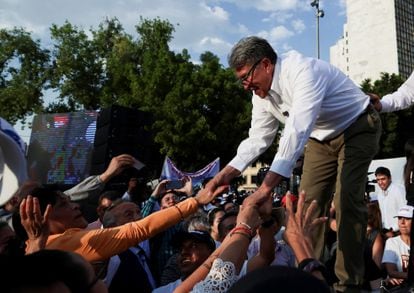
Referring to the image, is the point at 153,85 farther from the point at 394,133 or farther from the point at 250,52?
the point at 250,52

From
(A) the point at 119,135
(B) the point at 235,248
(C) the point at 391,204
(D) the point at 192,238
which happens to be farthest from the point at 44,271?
(C) the point at 391,204

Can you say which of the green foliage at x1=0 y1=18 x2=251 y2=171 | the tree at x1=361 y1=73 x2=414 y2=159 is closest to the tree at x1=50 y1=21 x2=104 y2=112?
the green foliage at x1=0 y1=18 x2=251 y2=171

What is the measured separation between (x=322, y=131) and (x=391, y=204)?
14.9ft

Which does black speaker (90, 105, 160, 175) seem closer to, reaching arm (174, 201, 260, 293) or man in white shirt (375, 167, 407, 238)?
man in white shirt (375, 167, 407, 238)

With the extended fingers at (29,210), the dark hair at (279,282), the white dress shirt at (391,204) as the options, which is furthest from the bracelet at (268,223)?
the white dress shirt at (391,204)

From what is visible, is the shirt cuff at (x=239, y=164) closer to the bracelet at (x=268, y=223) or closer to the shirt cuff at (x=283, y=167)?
the shirt cuff at (x=283, y=167)

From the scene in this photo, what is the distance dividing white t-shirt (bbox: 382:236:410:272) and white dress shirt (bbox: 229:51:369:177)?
244 cm

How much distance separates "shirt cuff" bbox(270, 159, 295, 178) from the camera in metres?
2.81

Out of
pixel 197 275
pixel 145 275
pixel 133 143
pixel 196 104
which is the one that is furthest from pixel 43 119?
pixel 196 104

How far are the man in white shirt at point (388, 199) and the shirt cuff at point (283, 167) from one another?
190 inches

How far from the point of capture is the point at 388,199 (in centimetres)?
730

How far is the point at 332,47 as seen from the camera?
11200 cm

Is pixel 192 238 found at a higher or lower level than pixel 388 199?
lower

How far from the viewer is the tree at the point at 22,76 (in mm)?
28312
